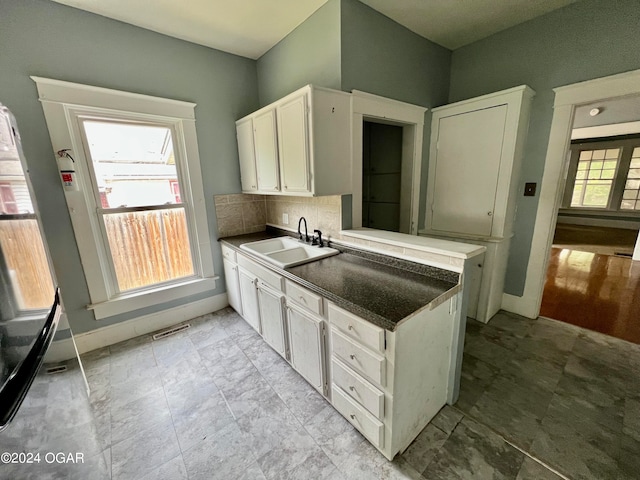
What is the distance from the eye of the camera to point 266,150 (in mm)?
2393

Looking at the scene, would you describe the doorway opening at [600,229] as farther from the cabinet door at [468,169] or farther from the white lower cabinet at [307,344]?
the white lower cabinet at [307,344]

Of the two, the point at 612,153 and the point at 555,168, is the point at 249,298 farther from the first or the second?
the point at 612,153

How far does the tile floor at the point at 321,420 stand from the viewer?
1.31 meters

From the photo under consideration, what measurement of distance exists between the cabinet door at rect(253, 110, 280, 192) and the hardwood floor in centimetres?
318

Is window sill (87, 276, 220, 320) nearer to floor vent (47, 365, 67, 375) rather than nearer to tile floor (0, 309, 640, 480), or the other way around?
tile floor (0, 309, 640, 480)

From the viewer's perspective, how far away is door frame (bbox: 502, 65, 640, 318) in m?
1.93

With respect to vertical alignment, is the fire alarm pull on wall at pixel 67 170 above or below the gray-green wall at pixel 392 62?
below

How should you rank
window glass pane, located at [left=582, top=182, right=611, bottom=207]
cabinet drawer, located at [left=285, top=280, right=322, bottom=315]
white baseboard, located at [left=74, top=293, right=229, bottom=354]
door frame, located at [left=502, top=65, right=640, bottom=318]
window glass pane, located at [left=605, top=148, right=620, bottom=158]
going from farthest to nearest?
window glass pane, located at [left=582, top=182, right=611, bottom=207] < window glass pane, located at [left=605, top=148, right=620, bottom=158] < white baseboard, located at [left=74, top=293, right=229, bottom=354] < door frame, located at [left=502, top=65, right=640, bottom=318] < cabinet drawer, located at [left=285, top=280, right=322, bottom=315]

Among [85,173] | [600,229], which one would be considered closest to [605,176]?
[600,229]

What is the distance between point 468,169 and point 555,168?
69 cm

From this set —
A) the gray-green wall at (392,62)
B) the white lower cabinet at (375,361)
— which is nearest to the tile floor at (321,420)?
the white lower cabinet at (375,361)

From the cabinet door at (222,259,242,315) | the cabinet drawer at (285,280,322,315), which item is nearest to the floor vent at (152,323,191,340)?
the cabinet door at (222,259,242,315)

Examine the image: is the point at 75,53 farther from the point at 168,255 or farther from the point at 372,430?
the point at 372,430

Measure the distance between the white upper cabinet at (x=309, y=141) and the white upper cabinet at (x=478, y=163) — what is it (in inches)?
49.5
